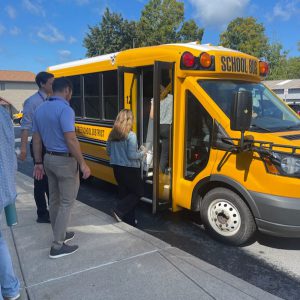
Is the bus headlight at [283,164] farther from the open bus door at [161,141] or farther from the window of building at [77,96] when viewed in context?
the window of building at [77,96]

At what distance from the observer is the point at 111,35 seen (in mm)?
34719

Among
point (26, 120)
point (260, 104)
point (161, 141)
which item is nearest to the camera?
point (26, 120)

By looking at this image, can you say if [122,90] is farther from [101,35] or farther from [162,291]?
[101,35]

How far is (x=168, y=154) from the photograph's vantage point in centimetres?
482

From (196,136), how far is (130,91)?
1435mm

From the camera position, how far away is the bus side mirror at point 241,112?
359 centimetres

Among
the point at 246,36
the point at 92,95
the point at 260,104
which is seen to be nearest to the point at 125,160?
the point at 260,104

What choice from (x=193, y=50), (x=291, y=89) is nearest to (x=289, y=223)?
(x=193, y=50)

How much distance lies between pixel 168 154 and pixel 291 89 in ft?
123

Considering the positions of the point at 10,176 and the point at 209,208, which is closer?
the point at 10,176

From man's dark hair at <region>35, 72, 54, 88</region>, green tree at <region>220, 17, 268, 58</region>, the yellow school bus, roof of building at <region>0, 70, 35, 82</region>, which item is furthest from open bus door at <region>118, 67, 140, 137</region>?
roof of building at <region>0, 70, 35, 82</region>

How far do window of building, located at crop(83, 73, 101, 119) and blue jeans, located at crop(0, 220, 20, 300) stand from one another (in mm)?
3941

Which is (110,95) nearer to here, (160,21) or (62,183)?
(62,183)

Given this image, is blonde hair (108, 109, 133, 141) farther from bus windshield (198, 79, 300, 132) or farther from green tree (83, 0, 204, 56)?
green tree (83, 0, 204, 56)
